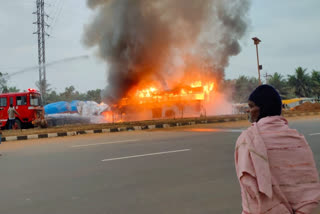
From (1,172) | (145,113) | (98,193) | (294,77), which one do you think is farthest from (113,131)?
(294,77)

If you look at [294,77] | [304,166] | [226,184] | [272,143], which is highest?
[294,77]

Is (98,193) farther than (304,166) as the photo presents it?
Yes

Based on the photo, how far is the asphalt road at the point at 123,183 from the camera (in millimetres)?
3666

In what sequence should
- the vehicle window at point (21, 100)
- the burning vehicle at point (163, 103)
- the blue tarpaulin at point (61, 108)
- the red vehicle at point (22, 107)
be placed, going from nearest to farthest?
the red vehicle at point (22, 107) → the vehicle window at point (21, 100) → the burning vehicle at point (163, 103) → the blue tarpaulin at point (61, 108)

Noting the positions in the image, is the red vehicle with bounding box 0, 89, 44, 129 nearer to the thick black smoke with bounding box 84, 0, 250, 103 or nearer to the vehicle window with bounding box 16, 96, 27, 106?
the vehicle window with bounding box 16, 96, 27, 106

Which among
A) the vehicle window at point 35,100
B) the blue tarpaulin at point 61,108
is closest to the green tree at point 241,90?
the blue tarpaulin at point 61,108

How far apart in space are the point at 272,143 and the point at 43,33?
1222 inches

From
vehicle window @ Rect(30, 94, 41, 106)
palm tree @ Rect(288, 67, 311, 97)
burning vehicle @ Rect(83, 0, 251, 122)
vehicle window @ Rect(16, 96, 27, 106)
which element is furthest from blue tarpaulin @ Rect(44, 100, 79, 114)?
palm tree @ Rect(288, 67, 311, 97)

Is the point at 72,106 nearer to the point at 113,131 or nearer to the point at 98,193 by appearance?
the point at 113,131

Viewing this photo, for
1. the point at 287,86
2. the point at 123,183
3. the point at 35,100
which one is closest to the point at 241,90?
the point at 287,86

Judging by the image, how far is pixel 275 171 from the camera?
1572 millimetres

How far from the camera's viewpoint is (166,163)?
6133 millimetres

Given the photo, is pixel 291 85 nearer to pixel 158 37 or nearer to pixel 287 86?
pixel 287 86

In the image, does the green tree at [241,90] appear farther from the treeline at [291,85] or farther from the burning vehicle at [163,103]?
the burning vehicle at [163,103]
